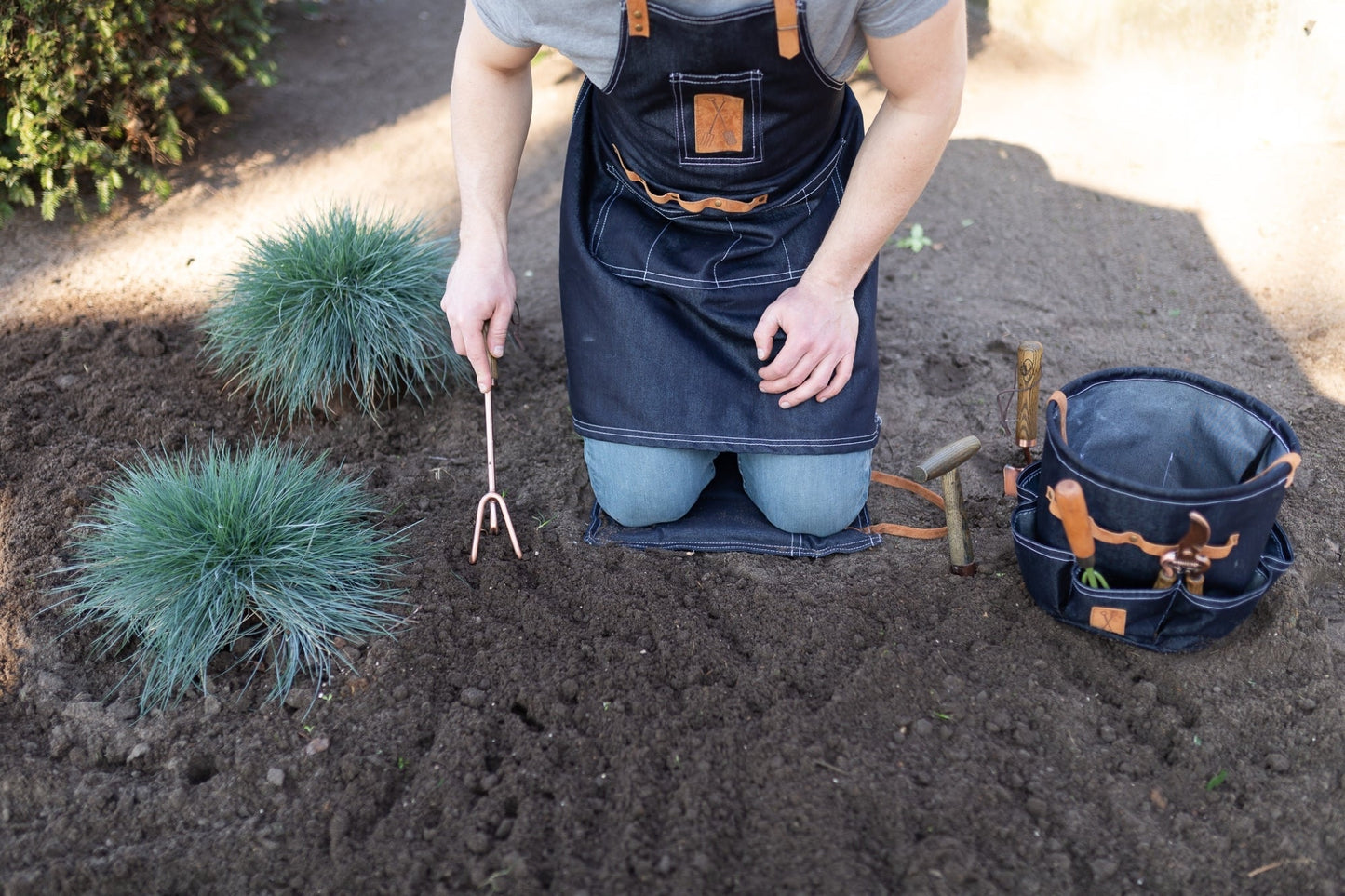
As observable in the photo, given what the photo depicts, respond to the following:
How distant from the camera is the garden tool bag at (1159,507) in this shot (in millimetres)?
1653

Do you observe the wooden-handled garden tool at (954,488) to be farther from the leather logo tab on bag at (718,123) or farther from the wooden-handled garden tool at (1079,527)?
the leather logo tab on bag at (718,123)

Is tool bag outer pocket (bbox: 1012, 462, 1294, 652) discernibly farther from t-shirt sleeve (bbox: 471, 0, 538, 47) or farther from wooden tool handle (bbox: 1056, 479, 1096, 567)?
t-shirt sleeve (bbox: 471, 0, 538, 47)

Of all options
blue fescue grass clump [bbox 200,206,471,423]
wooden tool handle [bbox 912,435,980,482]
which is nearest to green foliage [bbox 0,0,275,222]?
blue fescue grass clump [bbox 200,206,471,423]

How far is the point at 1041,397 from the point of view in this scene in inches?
104

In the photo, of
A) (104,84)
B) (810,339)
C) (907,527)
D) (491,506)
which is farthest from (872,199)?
(104,84)

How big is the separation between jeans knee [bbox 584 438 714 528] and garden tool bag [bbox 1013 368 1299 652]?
2.38ft

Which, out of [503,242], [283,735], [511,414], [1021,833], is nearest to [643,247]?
[503,242]

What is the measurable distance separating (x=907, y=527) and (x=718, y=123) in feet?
3.24

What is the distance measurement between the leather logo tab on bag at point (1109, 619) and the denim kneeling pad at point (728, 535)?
0.54 meters

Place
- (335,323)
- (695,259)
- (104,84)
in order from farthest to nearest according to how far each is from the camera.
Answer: (104,84)
(335,323)
(695,259)

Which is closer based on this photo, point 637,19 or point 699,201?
point 637,19

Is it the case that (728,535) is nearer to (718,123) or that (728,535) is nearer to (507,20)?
(718,123)

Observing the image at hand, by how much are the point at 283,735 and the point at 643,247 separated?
1.20 meters

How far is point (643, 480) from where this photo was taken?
A: 221 cm
